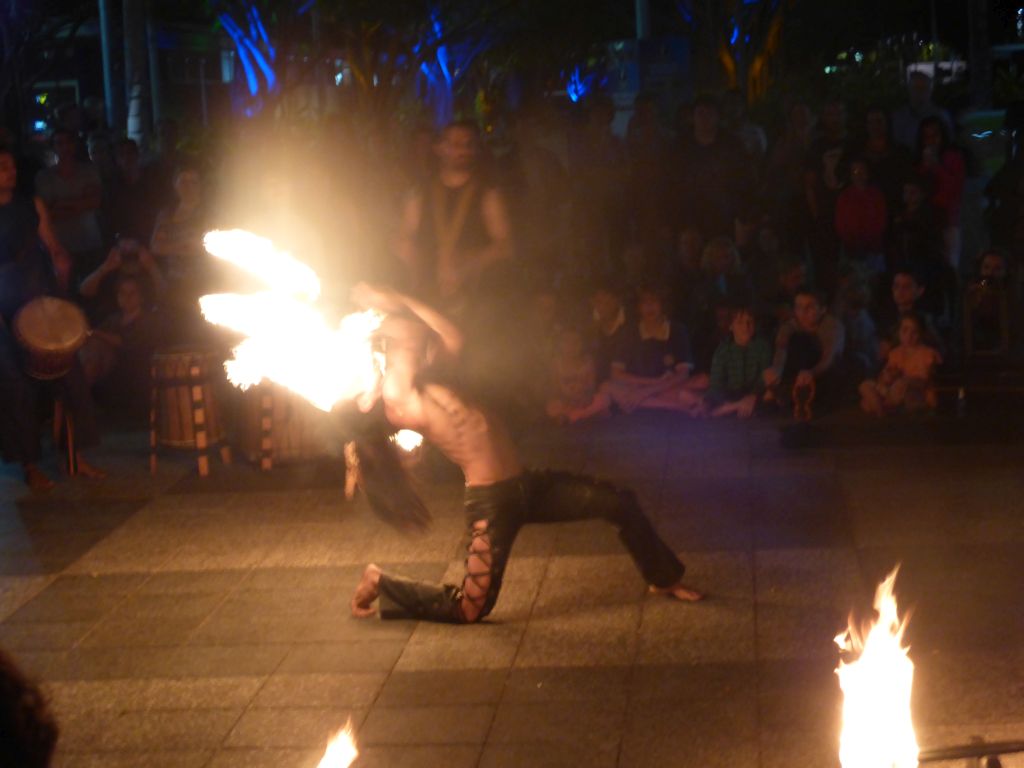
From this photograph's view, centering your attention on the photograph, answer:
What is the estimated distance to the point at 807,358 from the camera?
11.1 metres

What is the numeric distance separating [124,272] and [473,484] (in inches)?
244

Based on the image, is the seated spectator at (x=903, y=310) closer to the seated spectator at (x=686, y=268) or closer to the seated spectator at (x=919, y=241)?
the seated spectator at (x=919, y=241)

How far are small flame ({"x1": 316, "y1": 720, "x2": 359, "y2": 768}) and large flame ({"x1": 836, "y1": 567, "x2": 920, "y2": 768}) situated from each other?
5.29ft

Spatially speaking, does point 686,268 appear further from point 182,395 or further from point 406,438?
point 406,438

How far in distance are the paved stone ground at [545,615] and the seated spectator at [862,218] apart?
9.77 ft

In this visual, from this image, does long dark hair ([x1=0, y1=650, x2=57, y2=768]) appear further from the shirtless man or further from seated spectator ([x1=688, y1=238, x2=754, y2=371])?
seated spectator ([x1=688, y1=238, x2=754, y2=371])

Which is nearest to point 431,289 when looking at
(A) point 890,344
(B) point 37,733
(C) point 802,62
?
(A) point 890,344


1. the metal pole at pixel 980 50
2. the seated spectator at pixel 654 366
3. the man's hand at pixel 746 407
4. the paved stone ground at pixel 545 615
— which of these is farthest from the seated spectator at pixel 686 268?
the metal pole at pixel 980 50

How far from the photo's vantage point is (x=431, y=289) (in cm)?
926

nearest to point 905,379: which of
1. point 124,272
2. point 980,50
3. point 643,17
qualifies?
point 124,272

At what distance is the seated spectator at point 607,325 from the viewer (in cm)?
1180

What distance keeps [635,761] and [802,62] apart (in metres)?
44.9

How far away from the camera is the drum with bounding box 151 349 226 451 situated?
1062 centimetres

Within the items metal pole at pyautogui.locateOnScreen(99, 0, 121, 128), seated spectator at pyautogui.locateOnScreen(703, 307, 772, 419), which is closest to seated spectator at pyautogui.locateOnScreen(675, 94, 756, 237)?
seated spectator at pyautogui.locateOnScreen(703, 307, 772, 419)
